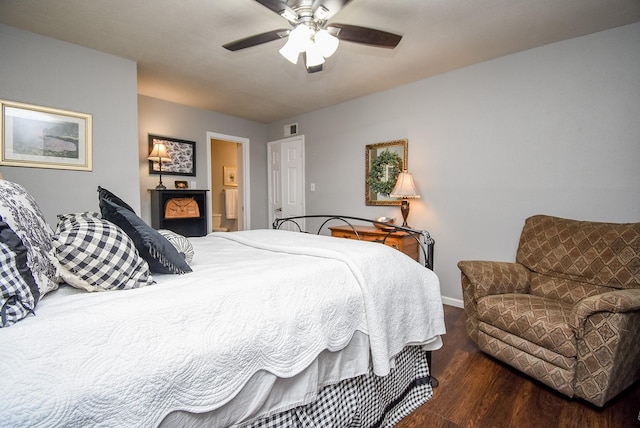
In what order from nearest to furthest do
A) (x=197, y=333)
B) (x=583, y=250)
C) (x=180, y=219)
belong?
(x=197, y=333)
(x=583, y=250)
(x=180, y=219)

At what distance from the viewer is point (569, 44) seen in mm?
2590

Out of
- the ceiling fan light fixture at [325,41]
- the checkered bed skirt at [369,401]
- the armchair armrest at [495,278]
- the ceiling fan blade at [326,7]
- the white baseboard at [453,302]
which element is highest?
the ceiling fan blade at [326,7]

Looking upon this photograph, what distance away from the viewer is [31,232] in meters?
0.98

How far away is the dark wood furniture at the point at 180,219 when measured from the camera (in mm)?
3913

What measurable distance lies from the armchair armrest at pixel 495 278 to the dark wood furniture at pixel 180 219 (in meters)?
3.51

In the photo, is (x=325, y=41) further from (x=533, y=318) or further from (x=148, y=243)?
(x=533, y=318)

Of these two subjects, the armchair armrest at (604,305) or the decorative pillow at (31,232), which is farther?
the armchair armrest at (604,305)

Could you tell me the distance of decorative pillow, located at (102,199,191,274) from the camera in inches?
47.1

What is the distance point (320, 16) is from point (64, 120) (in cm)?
246

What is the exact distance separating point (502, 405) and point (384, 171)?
8.80ft

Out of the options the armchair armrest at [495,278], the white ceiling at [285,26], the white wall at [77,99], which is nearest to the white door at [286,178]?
the white ceiling at [285,26]

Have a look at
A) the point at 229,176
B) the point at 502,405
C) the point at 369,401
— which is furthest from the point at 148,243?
the point at 229,176

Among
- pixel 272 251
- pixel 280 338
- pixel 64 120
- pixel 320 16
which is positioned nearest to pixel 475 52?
pixel 320 16

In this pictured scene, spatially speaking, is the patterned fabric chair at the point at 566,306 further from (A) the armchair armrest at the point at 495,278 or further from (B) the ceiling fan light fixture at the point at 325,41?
(B) the ceiling fan light fixture at the point at 325,41
